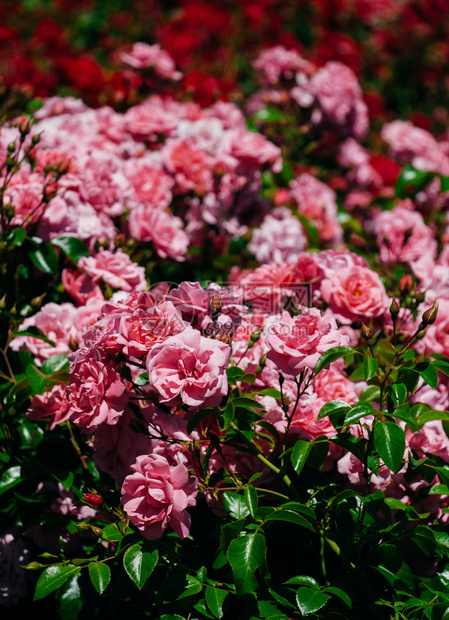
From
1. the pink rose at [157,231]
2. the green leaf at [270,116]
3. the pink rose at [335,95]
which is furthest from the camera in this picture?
the pink rose at [335,95]

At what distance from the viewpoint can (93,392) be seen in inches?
44.6

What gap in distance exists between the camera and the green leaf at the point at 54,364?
4.70 ft

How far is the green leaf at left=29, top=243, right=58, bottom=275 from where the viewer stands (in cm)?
163

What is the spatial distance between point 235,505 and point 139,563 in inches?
8.6

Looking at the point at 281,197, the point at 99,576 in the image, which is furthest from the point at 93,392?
the point at 281,197

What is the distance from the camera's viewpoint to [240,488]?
121cm

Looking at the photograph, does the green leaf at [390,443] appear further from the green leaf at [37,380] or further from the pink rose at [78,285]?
the pink rose at [78,285]

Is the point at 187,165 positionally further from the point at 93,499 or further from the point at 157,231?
the point at 93,499

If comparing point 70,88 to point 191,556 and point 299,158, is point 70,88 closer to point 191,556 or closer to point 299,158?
point 299,158

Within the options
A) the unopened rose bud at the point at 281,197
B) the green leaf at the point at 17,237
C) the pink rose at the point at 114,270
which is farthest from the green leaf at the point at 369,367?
the unopened rose bud at the point at 281,197

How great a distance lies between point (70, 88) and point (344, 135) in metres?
1.62

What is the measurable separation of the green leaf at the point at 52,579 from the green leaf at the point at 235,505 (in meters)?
0.32

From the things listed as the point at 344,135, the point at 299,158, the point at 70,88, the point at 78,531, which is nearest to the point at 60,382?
the point at 78,531

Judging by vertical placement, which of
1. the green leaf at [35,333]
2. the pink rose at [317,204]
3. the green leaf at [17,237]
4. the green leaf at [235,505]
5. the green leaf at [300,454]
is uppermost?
the green leaf at [17,237]
